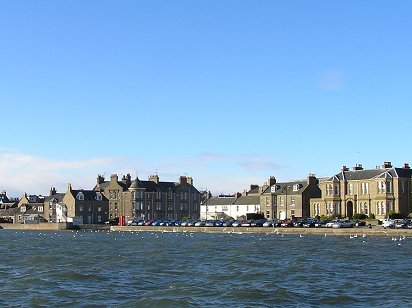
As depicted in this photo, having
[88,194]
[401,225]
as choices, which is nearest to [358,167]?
[401,225]

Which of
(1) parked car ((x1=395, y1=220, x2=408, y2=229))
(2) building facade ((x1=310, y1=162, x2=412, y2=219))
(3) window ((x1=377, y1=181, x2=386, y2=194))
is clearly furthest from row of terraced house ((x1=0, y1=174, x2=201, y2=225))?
(1) parked car ((x1=395, y1=220, x2=408, y2=229))

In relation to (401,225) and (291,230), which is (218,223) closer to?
(291,230)

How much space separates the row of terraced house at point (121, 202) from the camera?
140 meters

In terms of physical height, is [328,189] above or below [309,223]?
above

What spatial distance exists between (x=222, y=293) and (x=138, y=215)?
110 m

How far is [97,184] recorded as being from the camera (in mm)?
150250

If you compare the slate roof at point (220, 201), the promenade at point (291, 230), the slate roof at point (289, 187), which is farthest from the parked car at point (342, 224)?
the slate roof at point (220, 201)

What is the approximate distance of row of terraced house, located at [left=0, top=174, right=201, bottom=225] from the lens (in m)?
140

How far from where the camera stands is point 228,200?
146 metres

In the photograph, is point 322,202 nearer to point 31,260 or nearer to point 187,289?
point 31,260

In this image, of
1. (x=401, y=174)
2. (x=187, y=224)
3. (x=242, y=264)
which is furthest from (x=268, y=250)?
(x=187, y=224)

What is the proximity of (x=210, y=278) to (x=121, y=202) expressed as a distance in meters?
106

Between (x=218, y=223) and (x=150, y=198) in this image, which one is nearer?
(x=218, y=223)

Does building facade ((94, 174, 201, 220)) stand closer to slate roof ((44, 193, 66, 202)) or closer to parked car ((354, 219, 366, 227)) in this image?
slate roof ((44, 193, 66, 202))
